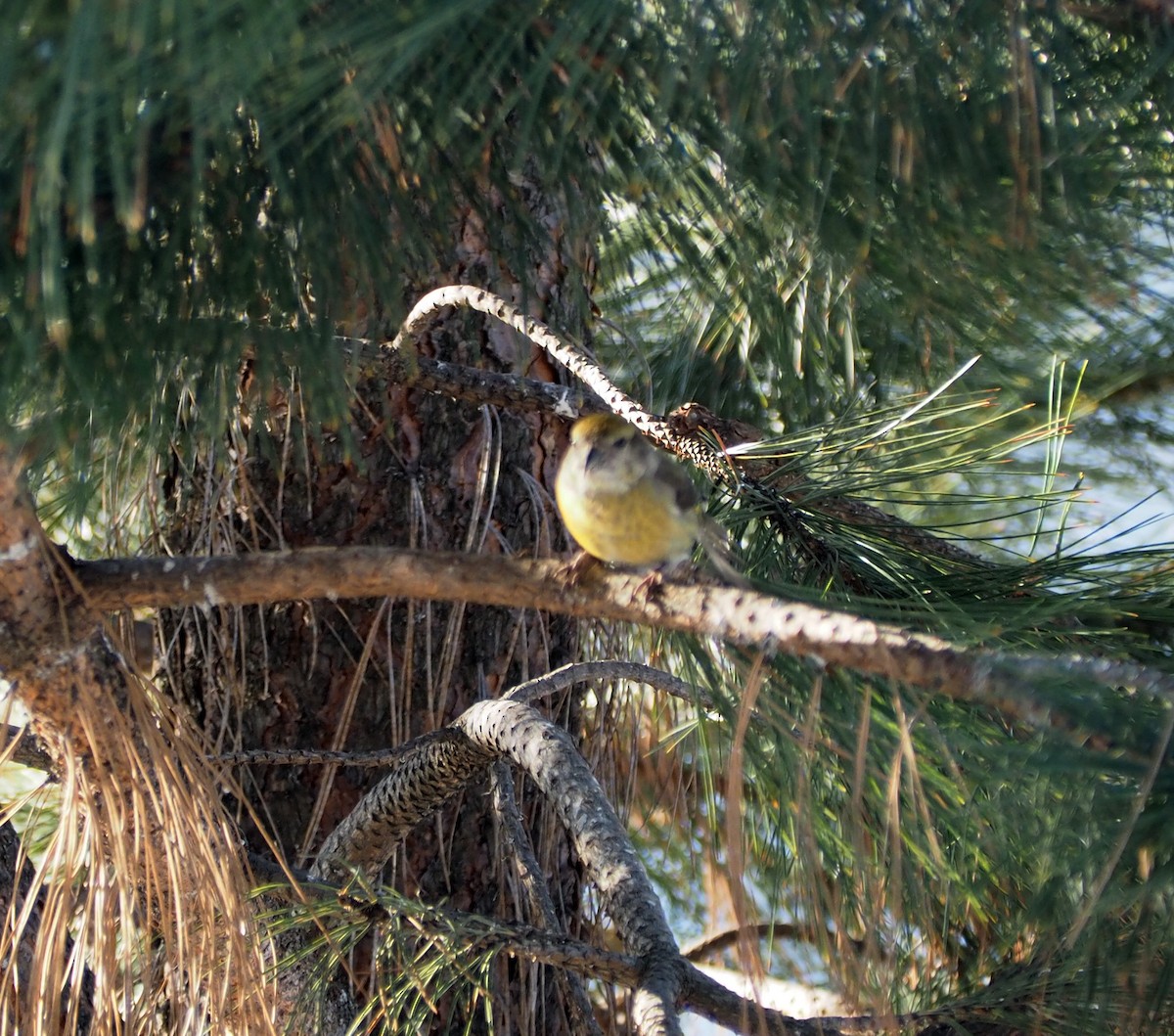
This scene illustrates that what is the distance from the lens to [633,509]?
135 centimetres

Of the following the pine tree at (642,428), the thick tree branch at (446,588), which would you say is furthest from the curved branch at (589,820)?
the thick tree branch at (446,588)

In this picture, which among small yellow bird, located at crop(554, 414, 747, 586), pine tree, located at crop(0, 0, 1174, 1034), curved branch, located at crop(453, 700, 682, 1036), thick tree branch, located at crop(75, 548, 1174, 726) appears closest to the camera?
pine tree, located at crop(0, 0, 1174, 1034)

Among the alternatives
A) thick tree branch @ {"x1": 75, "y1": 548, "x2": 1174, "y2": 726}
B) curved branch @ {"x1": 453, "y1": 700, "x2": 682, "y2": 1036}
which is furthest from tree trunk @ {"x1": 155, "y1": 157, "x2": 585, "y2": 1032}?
thick tree branch @ {"x1": 75, "y1": 548, "x2": 1174, "y2": 726}

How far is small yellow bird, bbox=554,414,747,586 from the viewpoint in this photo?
1.34 m

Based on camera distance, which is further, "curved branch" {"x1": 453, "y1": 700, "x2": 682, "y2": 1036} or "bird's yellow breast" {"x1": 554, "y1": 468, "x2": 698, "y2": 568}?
"bird's yellow breast" {"x1": 554, "y1": 468, "x2": 698, "y2": 568}

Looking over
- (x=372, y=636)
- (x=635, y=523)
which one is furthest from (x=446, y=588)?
(x=372, y=636)

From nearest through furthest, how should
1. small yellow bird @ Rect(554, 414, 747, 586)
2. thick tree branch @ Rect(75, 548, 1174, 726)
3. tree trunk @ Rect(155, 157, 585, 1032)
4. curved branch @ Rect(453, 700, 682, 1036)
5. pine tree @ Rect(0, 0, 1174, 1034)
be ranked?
pine tree @ Rect(0, 0, 1174, 1034), thick tree branch @ Rect(75, 548, 1174, 726), curved branch @ Rect(453, 700, 682, 1036), small yellow bird @ Rect(554, 414, 747, 586), tree trunk @ Rect(155, 157, 585, 1032)

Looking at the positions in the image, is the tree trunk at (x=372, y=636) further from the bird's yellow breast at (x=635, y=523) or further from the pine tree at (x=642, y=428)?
the bird's yellow breast at (x=635, y=523)

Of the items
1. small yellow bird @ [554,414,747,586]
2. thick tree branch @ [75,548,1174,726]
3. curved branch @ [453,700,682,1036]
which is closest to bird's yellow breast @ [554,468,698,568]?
small yellow bird @ [554,414,747,586]

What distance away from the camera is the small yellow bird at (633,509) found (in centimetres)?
134

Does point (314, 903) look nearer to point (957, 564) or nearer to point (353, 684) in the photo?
point (353, 684)

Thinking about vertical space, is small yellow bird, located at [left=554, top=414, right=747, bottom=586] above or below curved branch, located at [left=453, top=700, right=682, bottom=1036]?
above

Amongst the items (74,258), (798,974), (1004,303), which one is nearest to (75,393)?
(74,258)

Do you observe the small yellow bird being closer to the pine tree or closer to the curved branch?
the pine tree
